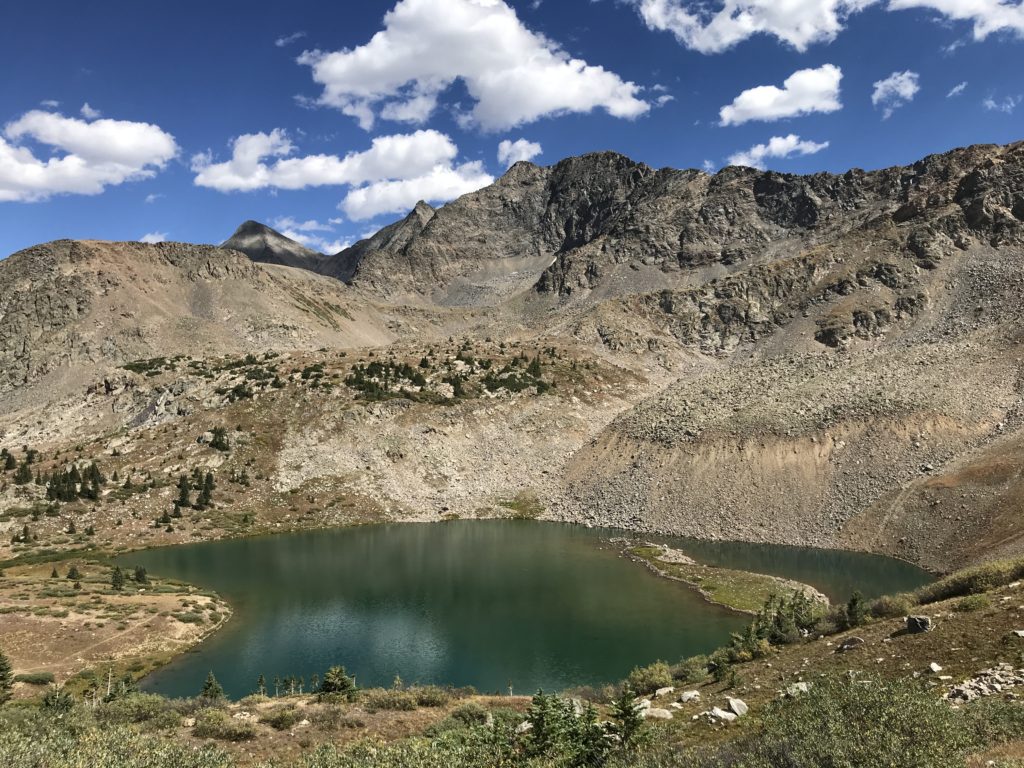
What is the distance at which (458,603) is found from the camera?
52.1m

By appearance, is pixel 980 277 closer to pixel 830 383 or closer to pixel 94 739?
pixel 830 383

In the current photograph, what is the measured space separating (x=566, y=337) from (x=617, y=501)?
7866 cm

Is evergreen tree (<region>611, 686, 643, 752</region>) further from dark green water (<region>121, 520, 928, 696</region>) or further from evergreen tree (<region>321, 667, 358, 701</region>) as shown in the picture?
dark green water (<region>121, 520, 928, 696</region>)

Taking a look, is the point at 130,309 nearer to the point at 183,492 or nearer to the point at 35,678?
the point at 183,492

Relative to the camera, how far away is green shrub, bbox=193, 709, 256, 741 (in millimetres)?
22609

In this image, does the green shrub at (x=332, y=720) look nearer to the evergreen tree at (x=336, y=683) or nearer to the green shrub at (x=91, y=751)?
the evergreen tree at (x=336, y=683)

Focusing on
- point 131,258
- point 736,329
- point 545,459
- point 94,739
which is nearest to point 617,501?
point 545,459

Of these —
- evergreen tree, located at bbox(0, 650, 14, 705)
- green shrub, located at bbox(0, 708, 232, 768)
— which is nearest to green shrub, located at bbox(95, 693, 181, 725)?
green shrub, located at bbox(0, 708, 232, 768)

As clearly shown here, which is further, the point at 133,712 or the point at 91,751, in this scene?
the point at 133,712

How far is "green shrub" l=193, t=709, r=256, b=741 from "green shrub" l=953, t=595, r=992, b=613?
1046 inches

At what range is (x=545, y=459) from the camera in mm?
99625

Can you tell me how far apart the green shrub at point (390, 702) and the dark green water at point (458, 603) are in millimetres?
9298

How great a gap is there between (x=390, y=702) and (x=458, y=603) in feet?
85.5

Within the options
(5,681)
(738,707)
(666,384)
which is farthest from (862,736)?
(666,384)
